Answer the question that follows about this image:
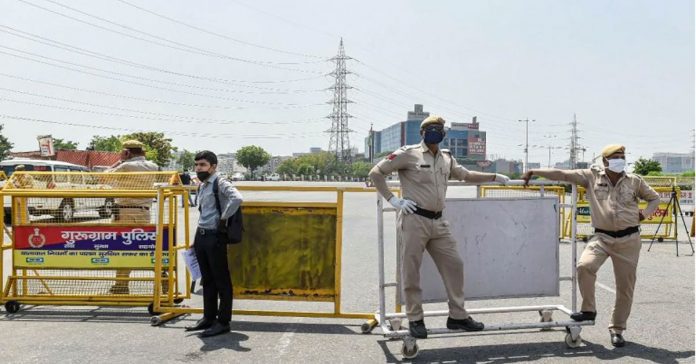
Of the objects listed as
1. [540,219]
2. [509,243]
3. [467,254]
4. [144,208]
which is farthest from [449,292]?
[144,208]

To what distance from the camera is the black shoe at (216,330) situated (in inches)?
214

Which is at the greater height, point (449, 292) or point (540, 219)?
point (540, 219)

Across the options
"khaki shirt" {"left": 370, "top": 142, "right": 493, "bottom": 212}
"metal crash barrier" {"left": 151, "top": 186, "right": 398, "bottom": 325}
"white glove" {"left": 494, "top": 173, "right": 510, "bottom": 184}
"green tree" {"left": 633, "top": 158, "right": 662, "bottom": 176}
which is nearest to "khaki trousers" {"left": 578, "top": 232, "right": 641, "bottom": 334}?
"white glove" {"left": 494, "top": 173, "right": 510, "bottom": 184}

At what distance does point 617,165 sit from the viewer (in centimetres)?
515

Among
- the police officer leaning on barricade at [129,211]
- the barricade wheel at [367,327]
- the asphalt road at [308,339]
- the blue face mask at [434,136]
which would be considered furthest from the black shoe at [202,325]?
the blue face mask at [434,136]

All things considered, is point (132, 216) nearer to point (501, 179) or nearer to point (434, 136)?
point (434, 136)

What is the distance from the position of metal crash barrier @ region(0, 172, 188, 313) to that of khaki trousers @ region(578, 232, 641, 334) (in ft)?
14.3

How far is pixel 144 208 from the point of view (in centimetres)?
650

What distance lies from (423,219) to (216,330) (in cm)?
236

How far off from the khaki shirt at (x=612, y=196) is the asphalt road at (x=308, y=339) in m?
1.16

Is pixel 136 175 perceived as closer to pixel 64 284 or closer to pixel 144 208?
pixel 144 208

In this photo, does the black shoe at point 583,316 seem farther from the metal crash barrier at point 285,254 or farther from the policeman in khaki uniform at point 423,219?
the metal crash barrier at point 285,254

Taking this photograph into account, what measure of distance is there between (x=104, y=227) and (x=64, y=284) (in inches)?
36.4

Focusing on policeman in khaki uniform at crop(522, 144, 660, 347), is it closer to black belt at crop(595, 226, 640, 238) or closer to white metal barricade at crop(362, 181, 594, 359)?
black belt at crop(595, 226, 640, 238)
